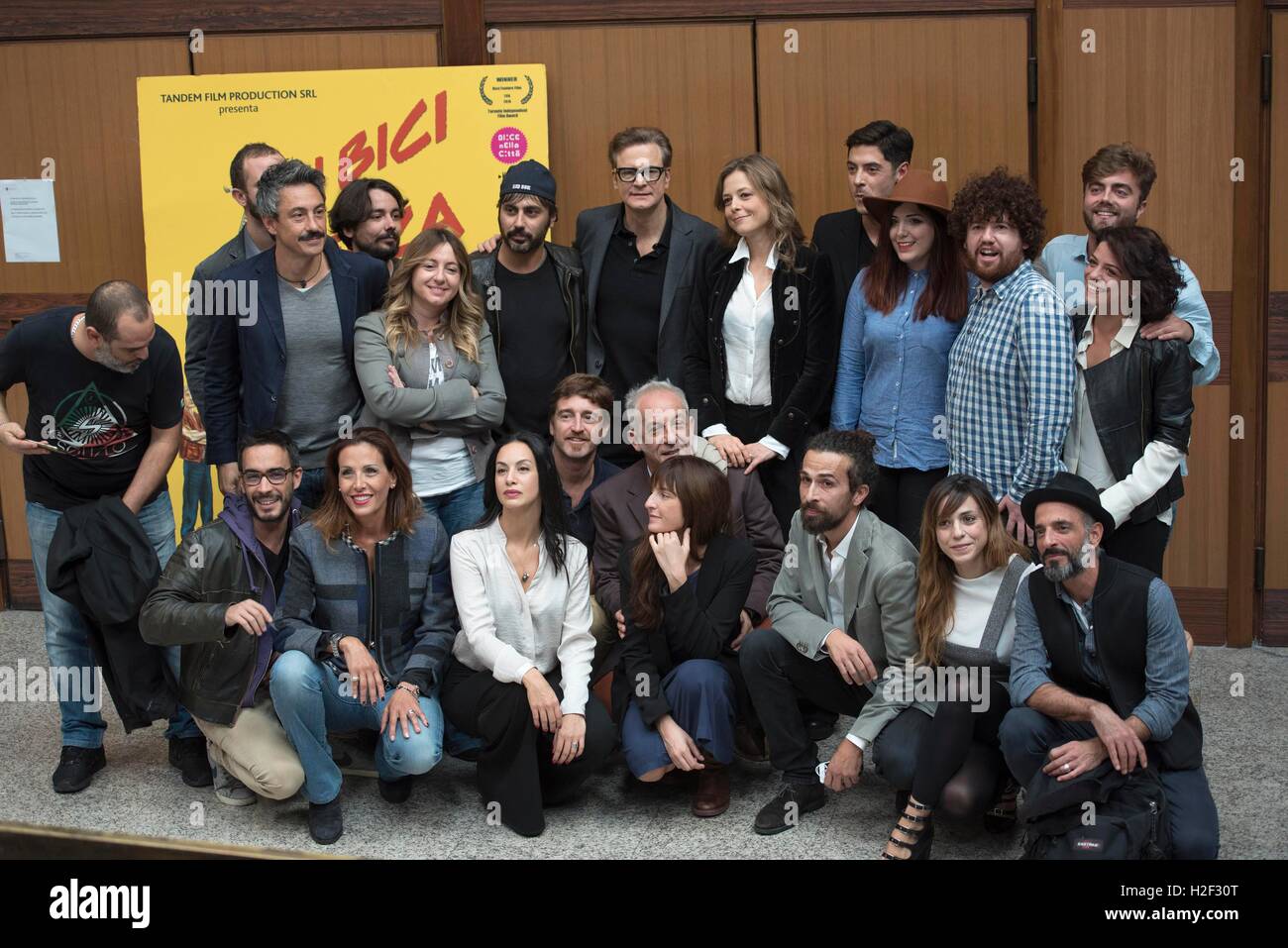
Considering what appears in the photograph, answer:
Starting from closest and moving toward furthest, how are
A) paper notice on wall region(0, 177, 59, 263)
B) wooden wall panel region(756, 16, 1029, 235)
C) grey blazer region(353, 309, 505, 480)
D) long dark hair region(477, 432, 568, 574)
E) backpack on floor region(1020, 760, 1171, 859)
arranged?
backpack on floor region(1020, 760, 1171, 859), long dark hair region(477, 432, 568, 574), grey blazer region(353, 309, 505, 480), wooden wall panel region(756, 16, 1029, 235), paper notice on wall region(0, 177, 59, 263)

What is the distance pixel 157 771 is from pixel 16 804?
1.29ft

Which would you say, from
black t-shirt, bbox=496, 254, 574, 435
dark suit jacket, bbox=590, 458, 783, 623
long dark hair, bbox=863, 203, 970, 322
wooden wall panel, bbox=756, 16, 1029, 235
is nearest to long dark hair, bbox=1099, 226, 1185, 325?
long dark hair, bbox=863, 203, 970, 322

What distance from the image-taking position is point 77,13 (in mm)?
5070

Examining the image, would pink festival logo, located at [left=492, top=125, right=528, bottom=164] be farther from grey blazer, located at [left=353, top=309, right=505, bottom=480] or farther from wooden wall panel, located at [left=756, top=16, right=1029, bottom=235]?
grey blazer, located at [left=353, top=309, right=505, bottom=480]

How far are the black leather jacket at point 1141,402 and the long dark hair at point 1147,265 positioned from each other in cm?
11

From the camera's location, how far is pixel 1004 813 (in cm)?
331

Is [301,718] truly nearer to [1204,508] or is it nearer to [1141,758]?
[1141,758]

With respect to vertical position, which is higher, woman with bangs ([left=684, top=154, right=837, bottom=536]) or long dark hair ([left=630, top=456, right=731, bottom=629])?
woman with bangs ([left=684, top=154, right=837, bottom=536])

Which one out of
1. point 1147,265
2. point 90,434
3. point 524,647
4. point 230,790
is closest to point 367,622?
point 524,647

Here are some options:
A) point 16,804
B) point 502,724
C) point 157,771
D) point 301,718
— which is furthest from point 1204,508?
point 16,804

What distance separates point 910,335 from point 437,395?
1363 mm

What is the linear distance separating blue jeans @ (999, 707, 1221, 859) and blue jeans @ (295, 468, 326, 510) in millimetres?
2013

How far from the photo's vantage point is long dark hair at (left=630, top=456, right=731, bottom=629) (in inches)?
137
